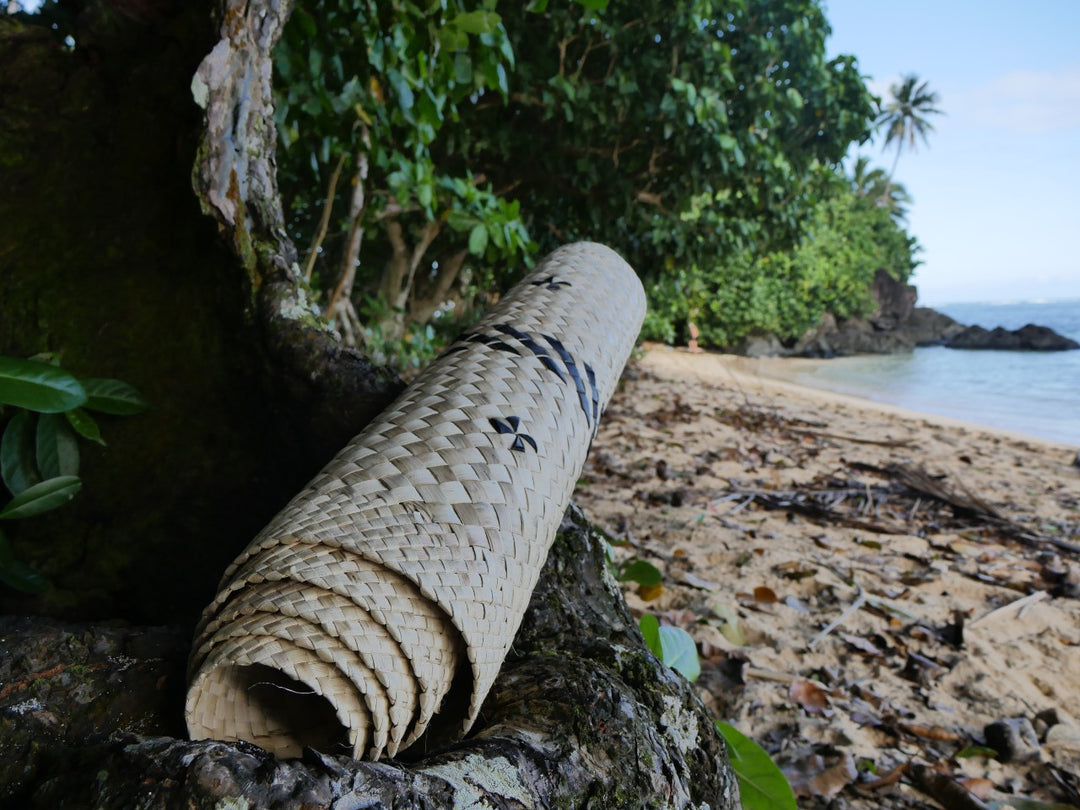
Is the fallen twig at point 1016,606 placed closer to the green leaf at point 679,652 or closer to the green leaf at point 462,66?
the green leaf at point 679,652

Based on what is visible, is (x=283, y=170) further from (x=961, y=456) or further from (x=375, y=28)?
(x=961, y=456)

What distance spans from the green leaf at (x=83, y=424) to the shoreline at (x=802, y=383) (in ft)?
22.7

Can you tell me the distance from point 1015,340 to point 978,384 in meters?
8.83

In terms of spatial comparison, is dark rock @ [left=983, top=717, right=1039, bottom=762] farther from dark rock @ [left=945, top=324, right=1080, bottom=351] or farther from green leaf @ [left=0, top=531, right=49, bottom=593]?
dark rock @ [left=945, top=324, right=1080, bottom=351]

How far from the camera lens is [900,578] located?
2.54 m

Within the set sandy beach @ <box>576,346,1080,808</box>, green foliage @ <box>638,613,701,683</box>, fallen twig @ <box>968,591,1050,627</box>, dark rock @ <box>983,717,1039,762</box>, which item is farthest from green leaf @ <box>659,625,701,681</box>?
fallen twig @ <box>968,591,1050,627</box>

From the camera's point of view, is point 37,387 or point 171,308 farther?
point 171,308

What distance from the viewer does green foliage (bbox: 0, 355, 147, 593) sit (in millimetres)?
1083

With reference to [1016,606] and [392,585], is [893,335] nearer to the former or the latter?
[1016,606]

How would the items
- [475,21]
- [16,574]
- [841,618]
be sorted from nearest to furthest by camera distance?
1. [16,574]
2. [475,21]
3. [841,618]

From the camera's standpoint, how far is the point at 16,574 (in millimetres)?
1089

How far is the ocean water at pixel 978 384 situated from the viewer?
912 cm

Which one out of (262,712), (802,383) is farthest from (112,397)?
(802,383)

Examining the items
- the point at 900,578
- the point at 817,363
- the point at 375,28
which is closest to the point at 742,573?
the point at 900,578
